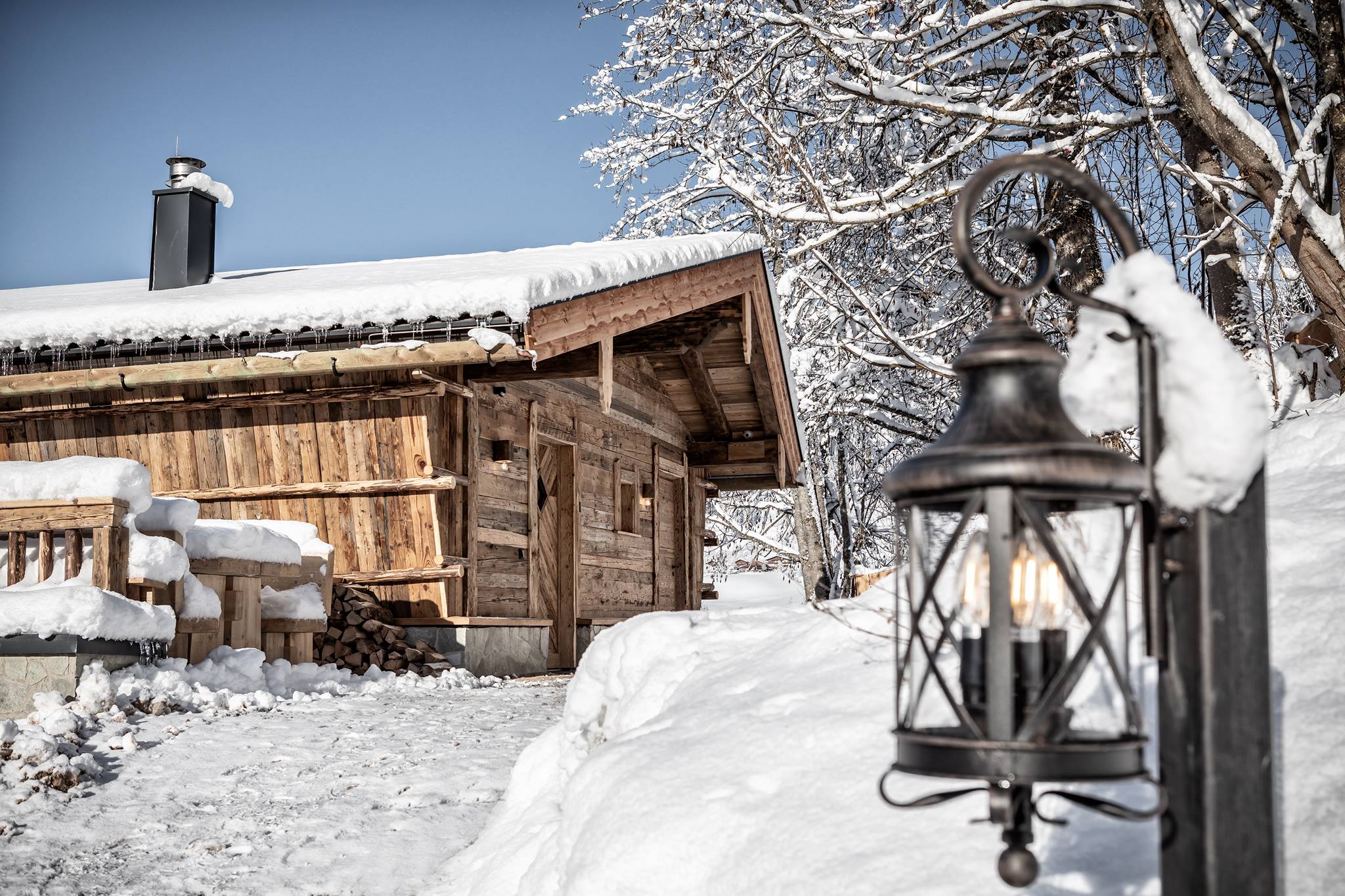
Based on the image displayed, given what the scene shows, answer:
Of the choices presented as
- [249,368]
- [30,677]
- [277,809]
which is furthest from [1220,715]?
[249,368]

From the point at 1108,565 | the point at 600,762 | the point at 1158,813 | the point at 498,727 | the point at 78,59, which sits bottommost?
the point at 498,727

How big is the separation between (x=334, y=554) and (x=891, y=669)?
7635 mm

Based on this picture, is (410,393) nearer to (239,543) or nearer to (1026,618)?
(239,543)

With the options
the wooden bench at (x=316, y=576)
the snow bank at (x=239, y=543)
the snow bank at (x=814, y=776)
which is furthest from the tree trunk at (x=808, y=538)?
the snow bank at (x=814, y=776)

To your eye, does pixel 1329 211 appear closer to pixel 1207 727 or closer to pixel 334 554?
pixel 1207 727

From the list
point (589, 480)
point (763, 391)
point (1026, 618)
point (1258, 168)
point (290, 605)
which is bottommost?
point (290, 605)

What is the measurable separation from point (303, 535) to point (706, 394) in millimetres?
6925

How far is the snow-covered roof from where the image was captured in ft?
27.9

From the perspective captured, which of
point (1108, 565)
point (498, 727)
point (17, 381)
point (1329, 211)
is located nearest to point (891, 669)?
point (1108, 565)

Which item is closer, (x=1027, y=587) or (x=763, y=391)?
(x=1027, y=587)

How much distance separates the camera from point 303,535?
916 cm

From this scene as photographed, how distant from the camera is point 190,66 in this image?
67.5 metres

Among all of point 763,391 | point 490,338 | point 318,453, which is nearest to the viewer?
point 490,338

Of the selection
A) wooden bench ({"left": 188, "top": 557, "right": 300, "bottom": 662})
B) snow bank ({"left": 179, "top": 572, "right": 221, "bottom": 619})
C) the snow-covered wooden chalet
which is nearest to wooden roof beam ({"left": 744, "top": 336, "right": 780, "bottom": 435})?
the snow-covered wooden chalet
